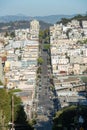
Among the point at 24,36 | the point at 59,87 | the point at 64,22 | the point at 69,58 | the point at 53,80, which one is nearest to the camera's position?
the point at 59,87

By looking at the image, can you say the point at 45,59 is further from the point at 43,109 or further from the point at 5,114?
the point at 5,114

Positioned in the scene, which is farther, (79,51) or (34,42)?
(34,42)

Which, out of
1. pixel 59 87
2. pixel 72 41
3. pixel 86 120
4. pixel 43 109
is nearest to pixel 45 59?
pixel 72 41

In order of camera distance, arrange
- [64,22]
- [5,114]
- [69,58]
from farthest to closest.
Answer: [64,22] < [69,58] < [5,114]

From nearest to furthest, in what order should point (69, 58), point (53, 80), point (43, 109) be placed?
point (43, 109) → point (53, 80) → point (69, 58)

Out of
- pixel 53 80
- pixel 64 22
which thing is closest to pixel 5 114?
pixel 53 80

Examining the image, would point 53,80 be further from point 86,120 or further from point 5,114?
point 5,114

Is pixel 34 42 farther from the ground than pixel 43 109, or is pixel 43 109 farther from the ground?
pixel 34 42

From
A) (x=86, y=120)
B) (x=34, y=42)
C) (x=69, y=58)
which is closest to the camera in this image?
(x=86, y=120)

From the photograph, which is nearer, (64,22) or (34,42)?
(34,42)
